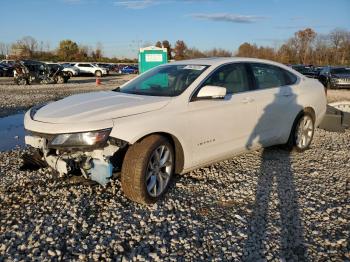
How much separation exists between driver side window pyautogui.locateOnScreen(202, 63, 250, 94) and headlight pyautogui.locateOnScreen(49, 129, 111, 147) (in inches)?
62.0

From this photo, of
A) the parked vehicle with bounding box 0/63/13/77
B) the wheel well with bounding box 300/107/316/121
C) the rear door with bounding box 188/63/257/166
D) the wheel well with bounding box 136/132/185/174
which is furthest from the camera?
the parked vehicle with bounding box 0/63/13/77

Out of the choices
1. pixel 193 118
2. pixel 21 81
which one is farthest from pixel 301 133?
pixel 21 81

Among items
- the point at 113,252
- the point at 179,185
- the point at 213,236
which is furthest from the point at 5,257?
the point at 179,185

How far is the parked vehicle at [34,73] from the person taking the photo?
976 inches

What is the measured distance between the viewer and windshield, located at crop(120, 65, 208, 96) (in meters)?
4.72

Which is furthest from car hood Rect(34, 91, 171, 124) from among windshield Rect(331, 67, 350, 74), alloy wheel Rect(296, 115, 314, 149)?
windshield Rect(331, 67, 350, 74)

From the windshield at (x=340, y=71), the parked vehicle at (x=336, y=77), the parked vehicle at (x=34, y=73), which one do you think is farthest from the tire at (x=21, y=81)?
the windshield at (x=340, y=71)

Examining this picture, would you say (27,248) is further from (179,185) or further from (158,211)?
(179,185)

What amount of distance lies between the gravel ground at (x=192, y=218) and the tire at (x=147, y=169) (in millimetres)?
158

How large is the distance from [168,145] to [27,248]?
179 centimetres

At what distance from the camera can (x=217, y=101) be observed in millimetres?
4773

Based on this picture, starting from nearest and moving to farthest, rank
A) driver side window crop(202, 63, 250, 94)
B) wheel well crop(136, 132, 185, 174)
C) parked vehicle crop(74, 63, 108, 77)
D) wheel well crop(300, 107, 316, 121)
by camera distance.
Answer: wheel well crop(136, 132, 185, 174)
driver side window crop(202, 63, 250, 94)
wheel well crop(300, 107, 316, 121)
parked vehicle crop(74, 63, 108, 77)

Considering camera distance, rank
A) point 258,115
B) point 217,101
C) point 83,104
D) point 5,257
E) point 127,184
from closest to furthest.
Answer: point 5,257 < point 127,184 < point 83,104 < point 217,101 < point 258,115

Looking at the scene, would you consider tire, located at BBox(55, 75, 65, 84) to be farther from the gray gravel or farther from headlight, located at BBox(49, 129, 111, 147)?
headlight, located at BBox(49, 129, 111, 147)
